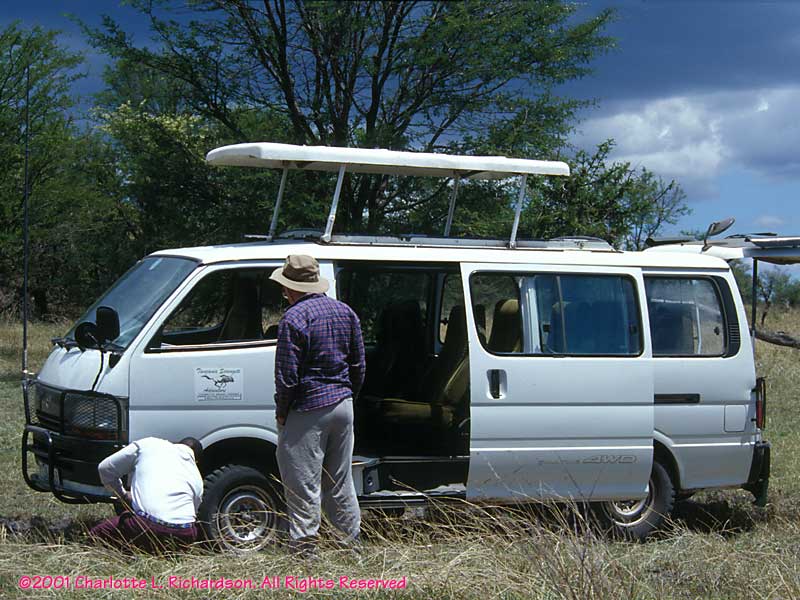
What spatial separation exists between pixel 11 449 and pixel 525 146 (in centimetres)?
1045

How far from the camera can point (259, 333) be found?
689 centimetres

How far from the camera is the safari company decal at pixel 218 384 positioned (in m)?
6.35

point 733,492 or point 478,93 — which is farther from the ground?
→ point 478,93

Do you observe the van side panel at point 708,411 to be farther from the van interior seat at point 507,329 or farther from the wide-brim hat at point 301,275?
the wide-brim hat at point 301,275

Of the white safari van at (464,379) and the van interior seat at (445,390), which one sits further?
the van interior seat at (445,390)

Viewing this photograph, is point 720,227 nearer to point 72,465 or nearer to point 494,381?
point 494,381

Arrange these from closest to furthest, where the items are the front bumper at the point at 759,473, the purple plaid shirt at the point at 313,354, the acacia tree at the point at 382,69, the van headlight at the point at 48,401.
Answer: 1. the purple plaid shirt at the point at 313,354
2. the van headlight at the point at 48,401
3. the front bumper at the point at 759,473
4. the acacia tree at the point at 382,69

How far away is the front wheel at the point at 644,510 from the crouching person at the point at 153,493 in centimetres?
309

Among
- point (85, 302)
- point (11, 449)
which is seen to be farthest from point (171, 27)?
point (85, 302)

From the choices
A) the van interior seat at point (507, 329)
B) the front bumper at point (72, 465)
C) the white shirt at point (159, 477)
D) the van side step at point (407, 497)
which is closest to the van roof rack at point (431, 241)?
the van interior seat at point (507, 329)

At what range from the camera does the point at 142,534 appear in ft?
18.6

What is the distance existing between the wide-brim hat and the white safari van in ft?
1.77

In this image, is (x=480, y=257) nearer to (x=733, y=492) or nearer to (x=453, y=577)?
(x=453, y=577)

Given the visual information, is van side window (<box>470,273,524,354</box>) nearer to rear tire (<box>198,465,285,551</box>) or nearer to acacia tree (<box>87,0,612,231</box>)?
rear tire (<box>198,465,285,551</box>)
